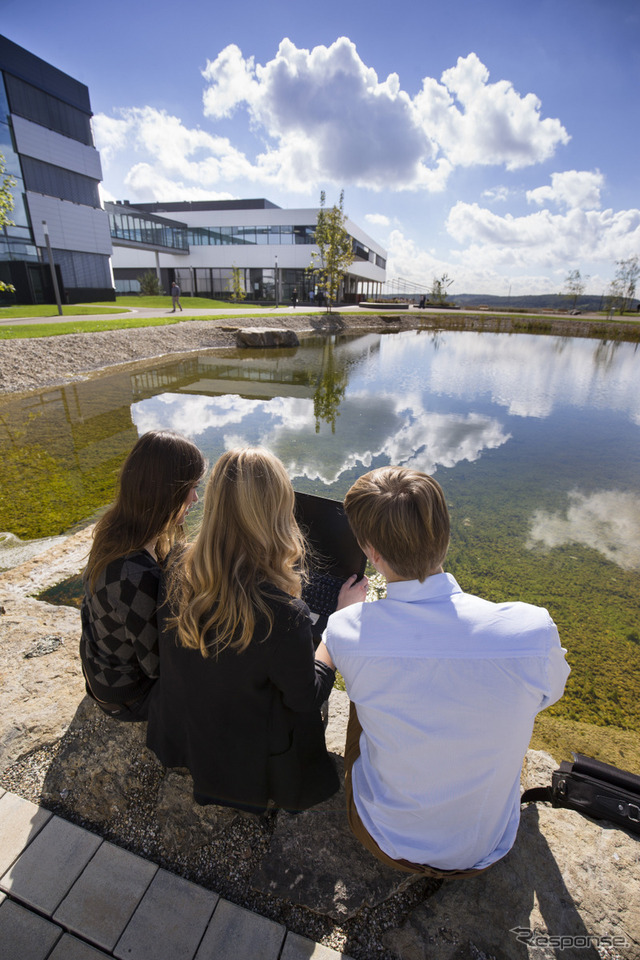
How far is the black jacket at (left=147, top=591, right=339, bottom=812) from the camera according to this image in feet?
4.43

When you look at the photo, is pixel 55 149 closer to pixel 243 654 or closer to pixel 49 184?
pixel 49 184

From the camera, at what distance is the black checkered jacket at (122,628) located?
63.5 inches

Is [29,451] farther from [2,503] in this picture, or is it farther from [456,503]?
[456,503]

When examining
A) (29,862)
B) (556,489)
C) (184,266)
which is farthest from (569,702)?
(184,266)

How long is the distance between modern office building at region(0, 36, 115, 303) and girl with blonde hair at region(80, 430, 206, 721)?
90.6 ft

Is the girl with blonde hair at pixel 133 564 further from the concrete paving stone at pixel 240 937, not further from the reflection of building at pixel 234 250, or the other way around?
the reflection of building at pixel 234 250

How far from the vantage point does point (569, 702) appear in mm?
2941

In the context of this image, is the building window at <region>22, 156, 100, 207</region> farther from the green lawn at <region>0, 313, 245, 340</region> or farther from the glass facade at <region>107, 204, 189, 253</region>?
the green lawn at <region>0, 313, 245, 340</region>

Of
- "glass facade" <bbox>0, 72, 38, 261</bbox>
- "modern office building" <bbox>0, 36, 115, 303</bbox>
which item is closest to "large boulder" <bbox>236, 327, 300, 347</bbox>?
"modern office building" <bbox>0, 36, 115, 303</bbox>

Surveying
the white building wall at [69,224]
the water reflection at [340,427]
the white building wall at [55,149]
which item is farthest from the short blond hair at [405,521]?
the white building wall at [55,149]

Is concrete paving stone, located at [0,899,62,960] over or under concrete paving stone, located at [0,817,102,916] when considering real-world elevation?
under

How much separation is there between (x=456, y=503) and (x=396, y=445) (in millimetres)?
2143

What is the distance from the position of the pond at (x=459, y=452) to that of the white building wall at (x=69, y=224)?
63.4 feet

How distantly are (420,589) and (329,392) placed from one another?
34.0ft
